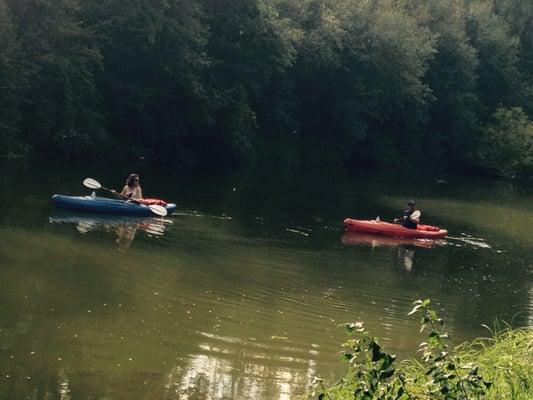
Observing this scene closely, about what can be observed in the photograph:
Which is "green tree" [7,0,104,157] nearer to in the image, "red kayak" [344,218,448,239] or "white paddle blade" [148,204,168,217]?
"white paddle blade" [148,204,168,217]

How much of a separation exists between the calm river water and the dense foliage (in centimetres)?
534

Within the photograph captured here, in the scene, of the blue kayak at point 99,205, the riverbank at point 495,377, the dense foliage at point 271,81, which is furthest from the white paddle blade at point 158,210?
the riverbank at point 495,377

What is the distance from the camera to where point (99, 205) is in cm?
2109

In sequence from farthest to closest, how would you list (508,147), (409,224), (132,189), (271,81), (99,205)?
(508,147), (271,81), (409,224), (132,189), (99,205)

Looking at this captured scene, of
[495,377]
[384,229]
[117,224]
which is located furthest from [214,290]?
[384,229]

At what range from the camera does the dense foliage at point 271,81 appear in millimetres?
32312

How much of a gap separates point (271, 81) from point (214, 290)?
30904 mm

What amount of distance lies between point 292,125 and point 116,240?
29.1 m

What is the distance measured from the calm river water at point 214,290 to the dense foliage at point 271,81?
5337mm

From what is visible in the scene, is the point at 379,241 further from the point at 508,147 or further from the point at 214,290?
the point at 508,147

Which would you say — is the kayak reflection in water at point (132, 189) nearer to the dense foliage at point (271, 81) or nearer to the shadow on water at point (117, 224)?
the shadow on water at point (117, 224)

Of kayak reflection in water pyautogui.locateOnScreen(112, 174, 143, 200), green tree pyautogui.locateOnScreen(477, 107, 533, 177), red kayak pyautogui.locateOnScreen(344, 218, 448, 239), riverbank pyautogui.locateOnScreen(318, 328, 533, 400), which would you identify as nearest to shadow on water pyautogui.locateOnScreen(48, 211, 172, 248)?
kayak reflection in water pyautogui.locateOnScreen(112, 174, 143, 200)

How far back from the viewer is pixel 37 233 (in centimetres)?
1748

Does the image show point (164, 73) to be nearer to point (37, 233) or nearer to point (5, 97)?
point (5, 97)
